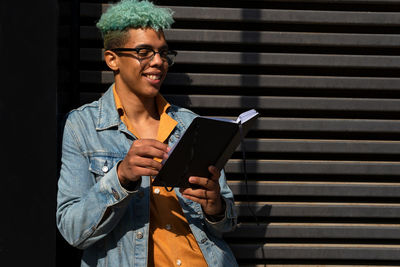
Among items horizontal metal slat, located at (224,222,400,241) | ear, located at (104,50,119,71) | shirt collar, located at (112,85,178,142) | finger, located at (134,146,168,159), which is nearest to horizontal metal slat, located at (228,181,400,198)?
horizontal metal slat, located at (224,222,400,241)

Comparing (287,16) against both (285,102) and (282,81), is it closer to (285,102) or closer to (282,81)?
(282,81)

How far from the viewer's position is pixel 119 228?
2863 mm

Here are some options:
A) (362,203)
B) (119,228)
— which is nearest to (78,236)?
(119,228)

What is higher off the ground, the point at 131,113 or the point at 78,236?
the point at 131,113

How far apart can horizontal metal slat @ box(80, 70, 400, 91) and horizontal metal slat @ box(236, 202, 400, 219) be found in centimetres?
93

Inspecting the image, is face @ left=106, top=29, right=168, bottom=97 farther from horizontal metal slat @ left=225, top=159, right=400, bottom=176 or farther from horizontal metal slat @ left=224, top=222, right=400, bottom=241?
horizontal metal slat @ left=224, top=222, right=400, bottom=241

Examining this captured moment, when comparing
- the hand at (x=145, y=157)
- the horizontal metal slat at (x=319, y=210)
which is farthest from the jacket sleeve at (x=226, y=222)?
the horizontal metal slat at (x=319, y=210)

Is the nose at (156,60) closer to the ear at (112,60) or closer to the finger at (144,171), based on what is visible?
the ear at (112,60)

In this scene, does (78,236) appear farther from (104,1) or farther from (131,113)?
(104,1)

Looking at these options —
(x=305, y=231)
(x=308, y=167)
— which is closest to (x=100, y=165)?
(x=308, y=167)

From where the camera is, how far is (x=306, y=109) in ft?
12.6

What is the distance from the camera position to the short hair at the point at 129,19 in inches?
116

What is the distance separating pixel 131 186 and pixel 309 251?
6.17ft

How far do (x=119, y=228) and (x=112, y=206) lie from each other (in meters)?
0.29
